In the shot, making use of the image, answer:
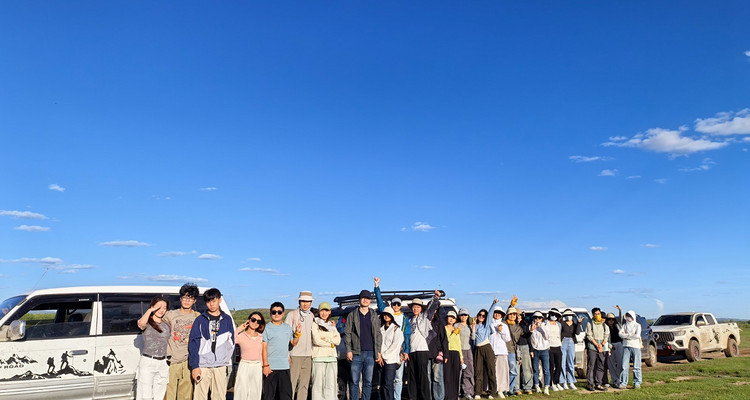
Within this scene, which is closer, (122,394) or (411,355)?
(122,394)

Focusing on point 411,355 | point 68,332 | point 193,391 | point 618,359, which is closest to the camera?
point 193,391

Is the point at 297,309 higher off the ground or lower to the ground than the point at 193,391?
higher

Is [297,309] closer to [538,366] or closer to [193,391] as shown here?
[193,391]

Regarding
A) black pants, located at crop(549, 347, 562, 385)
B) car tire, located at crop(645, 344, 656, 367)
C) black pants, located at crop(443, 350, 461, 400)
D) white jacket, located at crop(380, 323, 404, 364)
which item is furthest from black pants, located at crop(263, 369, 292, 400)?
car tire, located at crop(645, 344, 656, 367)

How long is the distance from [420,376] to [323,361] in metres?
2.31

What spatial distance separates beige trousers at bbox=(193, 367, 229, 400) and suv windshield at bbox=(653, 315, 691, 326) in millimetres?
20370

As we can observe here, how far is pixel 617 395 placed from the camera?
38.6 ft

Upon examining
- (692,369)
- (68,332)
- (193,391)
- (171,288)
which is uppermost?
(171,288)

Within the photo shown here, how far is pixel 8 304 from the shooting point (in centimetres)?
788

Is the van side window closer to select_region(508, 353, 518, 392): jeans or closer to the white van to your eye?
the white van

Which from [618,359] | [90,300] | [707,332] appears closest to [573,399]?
[618,359]

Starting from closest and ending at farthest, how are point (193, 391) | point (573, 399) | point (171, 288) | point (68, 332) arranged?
point (193, 391)
point (68, 332)
point (171, 288)
point (573, 399)

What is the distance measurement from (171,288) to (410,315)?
487cm

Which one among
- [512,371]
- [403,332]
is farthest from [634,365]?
[403,332]
